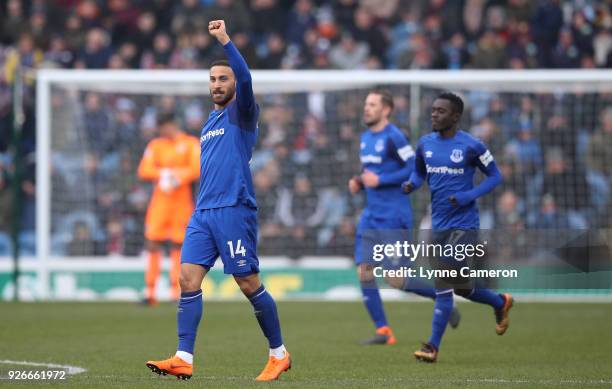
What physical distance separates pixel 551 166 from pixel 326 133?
3.43 m

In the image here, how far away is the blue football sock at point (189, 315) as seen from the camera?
24.0 feet

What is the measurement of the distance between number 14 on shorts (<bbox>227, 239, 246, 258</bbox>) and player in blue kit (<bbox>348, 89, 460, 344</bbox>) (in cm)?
363

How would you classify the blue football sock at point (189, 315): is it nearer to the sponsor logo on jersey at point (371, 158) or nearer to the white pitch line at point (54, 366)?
the white pitch line at point (54, 366)

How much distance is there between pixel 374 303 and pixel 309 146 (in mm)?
6803

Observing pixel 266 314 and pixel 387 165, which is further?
pixel 387 165

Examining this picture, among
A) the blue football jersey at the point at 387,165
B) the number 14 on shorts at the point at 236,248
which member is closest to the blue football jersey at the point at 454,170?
the blue football jersey at the point at 387,165

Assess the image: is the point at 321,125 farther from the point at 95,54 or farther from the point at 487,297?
the point at 487,297

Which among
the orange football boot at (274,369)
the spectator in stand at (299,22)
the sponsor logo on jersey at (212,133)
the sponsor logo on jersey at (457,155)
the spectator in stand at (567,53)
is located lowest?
the orange football boot at (274,369)

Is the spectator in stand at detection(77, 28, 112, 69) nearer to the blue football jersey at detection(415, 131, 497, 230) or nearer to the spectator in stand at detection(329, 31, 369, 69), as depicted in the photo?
the spectator in stand at detection(329, 31, 369, 69)

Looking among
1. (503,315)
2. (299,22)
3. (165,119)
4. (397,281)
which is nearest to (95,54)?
(299,22)

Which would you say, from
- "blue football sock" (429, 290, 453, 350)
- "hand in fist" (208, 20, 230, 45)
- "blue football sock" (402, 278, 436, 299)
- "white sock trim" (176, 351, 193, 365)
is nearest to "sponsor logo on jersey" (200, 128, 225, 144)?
"hand in fist" (208, 20, 230, 45)

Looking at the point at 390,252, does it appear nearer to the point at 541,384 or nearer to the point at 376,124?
the point at 376,124

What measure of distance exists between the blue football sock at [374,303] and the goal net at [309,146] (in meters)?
5.39

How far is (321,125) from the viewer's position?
17.5 meters
